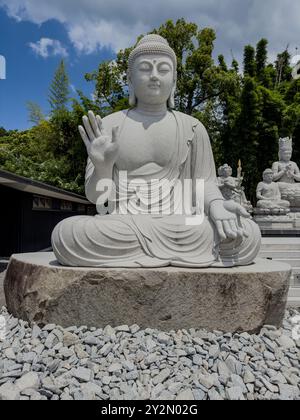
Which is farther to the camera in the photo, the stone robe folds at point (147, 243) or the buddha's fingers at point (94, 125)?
the buddha's fingers at point (94, 125)

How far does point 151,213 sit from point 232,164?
12991 mm

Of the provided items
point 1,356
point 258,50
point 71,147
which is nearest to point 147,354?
point 1,356

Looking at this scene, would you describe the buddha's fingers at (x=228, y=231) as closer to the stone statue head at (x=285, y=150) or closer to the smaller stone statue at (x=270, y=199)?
the smaller stone statue at (x=270, y=199)

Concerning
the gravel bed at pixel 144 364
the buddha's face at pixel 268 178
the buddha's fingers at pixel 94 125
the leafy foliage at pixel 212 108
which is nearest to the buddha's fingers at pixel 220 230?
the gravel bed at pixel 144 364

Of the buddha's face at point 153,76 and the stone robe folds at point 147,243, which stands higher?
the buddha's face at point 153,76

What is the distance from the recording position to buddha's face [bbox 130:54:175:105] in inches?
142

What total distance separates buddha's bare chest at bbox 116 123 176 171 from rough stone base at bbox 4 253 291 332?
1.27 metres

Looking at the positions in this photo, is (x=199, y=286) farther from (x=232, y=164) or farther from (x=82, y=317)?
(x=232, y=164)

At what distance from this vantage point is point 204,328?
2863mm

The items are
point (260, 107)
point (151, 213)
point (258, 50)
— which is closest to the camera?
point (151, 213)

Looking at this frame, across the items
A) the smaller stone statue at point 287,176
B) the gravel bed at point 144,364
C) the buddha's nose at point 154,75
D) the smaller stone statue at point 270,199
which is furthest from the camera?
the smaller stone statue at point 287,176

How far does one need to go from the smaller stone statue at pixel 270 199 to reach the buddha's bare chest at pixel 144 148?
18.0 ft

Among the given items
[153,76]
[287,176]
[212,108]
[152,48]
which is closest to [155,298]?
[153,76]

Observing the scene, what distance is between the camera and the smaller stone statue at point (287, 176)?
914cm
